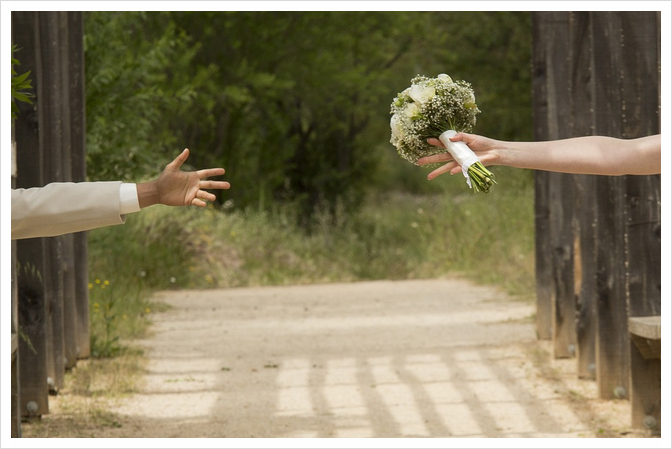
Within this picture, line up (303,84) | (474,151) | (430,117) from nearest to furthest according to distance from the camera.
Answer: (474,151) → (430,117) → (303,84)

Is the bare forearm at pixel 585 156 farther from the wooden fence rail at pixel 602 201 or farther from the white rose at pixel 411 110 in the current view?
the wooden fence rail at pixel 602 201

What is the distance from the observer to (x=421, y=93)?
115 inches

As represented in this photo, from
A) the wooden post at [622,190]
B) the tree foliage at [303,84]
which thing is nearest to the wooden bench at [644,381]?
Result: the wooden post at [622,190]

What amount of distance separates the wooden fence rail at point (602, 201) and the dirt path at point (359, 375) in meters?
0.34

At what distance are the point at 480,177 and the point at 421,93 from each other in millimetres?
489

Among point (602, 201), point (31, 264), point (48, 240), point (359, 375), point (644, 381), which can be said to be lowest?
point (359, 375)

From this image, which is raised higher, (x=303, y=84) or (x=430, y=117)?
(x=303, y=84)

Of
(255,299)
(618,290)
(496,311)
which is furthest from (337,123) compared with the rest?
(618,290)

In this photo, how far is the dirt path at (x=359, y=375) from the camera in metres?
5.55

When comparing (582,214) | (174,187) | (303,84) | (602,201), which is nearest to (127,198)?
(174,187)

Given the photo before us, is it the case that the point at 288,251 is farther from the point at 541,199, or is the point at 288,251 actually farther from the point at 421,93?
the point at 421,93

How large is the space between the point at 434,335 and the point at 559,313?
4.84ft

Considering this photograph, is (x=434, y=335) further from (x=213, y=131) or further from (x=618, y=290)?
(x=213, y=131)

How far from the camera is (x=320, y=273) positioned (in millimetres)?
13945
